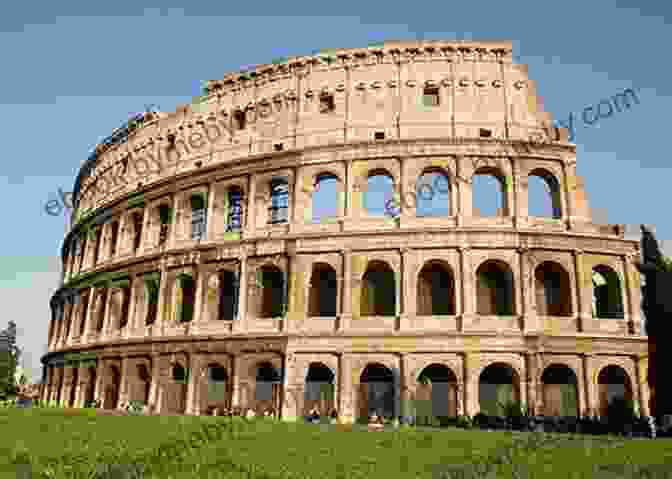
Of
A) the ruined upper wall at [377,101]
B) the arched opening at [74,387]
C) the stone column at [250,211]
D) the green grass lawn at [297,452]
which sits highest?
the ruined upper wall at [377,101]

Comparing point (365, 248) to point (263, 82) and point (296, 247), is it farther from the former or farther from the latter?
point (263, 82)

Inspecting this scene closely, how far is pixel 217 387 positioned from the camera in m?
24.2

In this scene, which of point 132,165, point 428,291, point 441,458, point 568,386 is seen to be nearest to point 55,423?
point 441,458

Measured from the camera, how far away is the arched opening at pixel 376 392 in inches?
851

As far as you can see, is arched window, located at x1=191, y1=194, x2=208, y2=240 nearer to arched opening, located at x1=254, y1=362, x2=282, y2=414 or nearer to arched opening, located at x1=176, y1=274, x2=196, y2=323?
arched opening, located at x1=176, y1=274, x2=196, y2=323

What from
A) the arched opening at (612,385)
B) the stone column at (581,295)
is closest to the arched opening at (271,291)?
the stone column at (581,295)

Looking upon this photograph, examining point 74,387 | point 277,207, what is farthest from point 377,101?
point 74,387

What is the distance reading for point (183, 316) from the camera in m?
27.0

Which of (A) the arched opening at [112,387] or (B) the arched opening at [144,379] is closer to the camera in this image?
(B) the arched opening at [144,379]

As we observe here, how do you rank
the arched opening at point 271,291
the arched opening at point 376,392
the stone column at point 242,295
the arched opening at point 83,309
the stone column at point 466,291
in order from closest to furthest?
the stone column at point 466,291 → the arched opening at point 376,392 → the stone column at point 242,295 → the arched opening at point 271,291 → the arched opening at point 83,309

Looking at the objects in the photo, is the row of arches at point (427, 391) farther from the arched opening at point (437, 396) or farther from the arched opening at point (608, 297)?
the arched opening at point (608, 297)

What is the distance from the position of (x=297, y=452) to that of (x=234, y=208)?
63.1ft

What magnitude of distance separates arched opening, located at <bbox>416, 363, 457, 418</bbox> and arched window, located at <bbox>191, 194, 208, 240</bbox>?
42.8 ft

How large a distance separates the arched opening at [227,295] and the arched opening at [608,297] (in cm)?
1501
